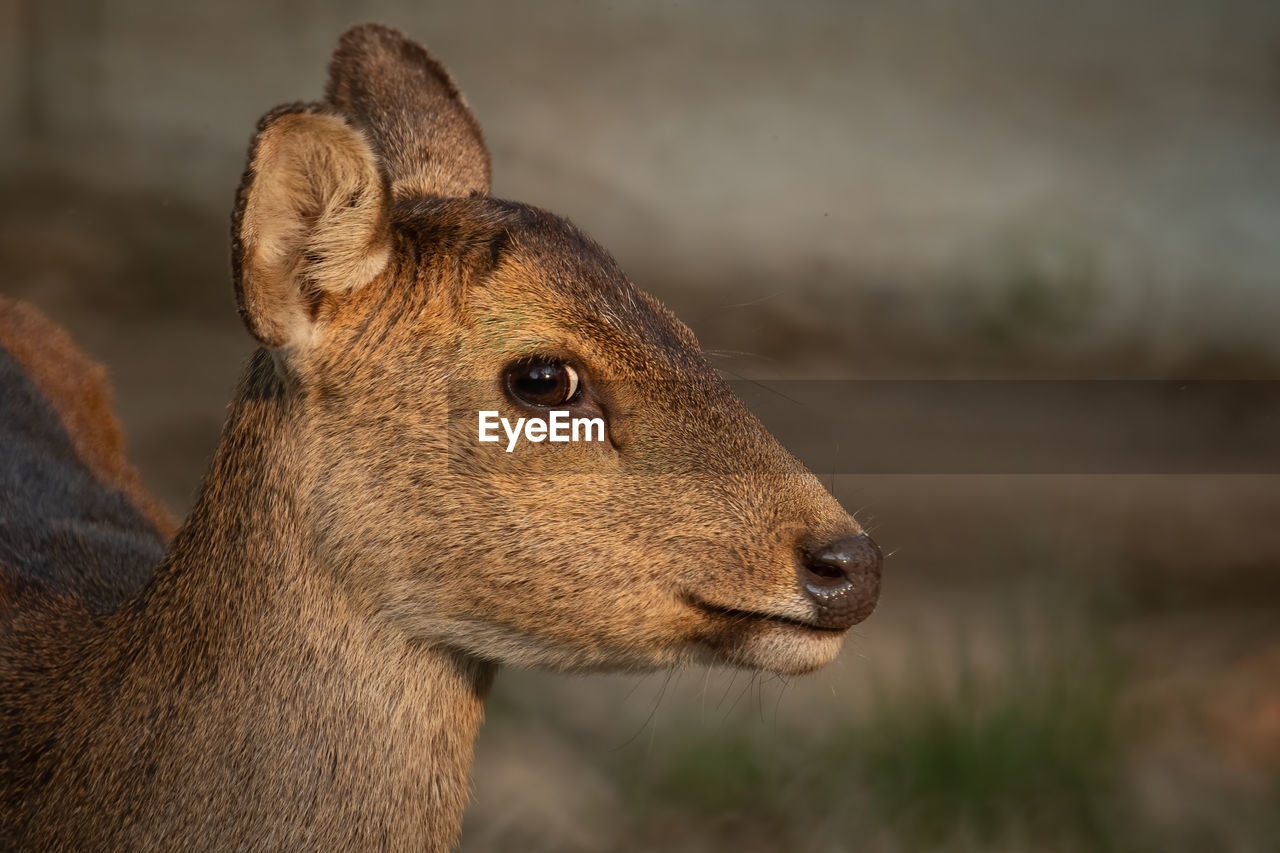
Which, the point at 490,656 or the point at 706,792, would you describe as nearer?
the point at 490,656

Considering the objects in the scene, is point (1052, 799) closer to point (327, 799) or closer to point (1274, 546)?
point (1274, 546)

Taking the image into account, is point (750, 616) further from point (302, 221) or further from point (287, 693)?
point (302, 221)

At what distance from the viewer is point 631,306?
8.17ft

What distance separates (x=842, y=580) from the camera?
2279mm

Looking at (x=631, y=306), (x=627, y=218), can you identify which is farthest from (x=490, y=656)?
(x=627, y=218)

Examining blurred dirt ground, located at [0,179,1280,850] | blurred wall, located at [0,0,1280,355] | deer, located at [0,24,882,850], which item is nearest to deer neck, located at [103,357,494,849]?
deer, located at [0,24,882,850]

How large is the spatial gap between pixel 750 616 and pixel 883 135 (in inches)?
168

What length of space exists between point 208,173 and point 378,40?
12.1 ft

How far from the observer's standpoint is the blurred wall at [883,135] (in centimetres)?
594

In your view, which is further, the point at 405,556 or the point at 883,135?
the point at 883,135

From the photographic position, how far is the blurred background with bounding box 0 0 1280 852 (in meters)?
5.05

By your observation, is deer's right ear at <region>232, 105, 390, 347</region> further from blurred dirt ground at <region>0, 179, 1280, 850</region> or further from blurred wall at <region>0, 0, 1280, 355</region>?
blurred wall at <region>0, 0, 1280, 355</region>

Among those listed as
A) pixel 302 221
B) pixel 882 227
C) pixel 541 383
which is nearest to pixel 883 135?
pixel 882 227

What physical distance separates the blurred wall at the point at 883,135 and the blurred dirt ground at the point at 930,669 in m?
0.23
